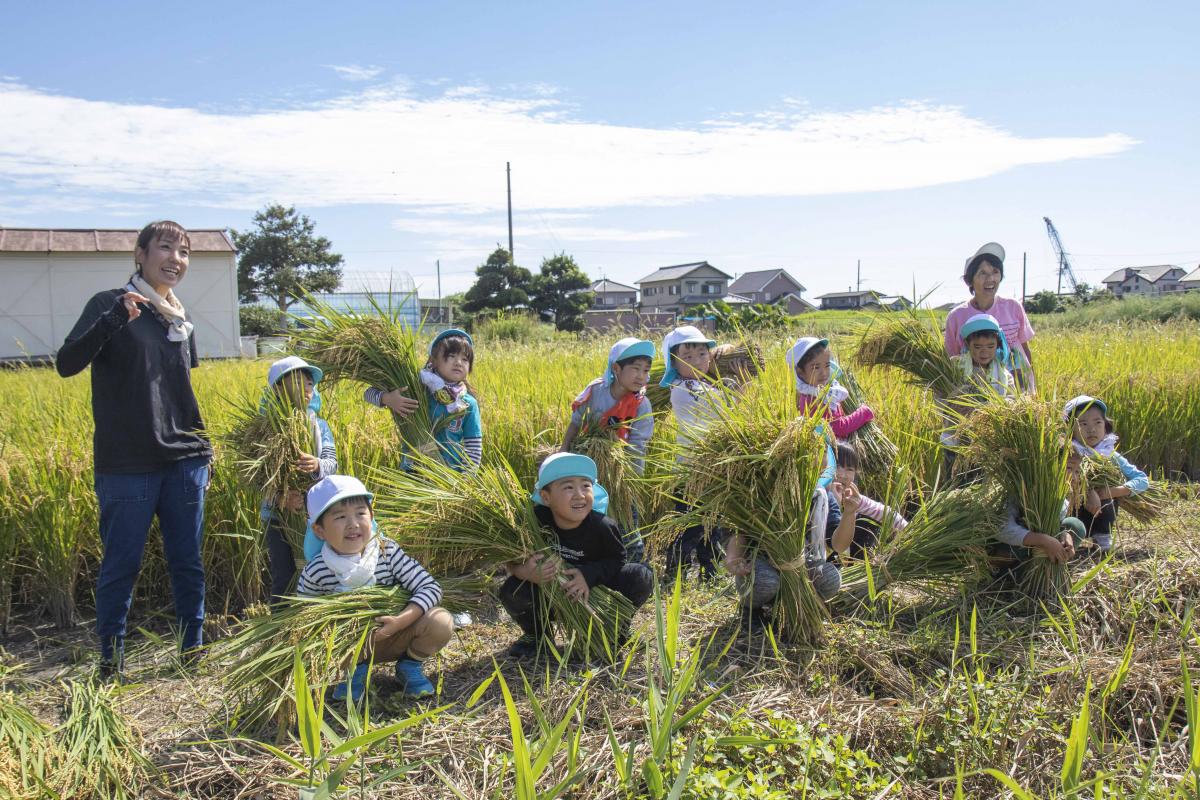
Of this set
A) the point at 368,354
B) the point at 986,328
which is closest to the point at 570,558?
the point at 368,354

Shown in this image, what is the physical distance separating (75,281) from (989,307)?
21.5 metres

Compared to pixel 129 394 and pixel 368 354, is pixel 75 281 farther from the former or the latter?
pixel 129 394

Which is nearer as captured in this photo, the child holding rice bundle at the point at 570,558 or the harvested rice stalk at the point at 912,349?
the child holding rice bundle at the point at 570,558

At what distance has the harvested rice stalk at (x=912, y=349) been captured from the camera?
4.18 metres

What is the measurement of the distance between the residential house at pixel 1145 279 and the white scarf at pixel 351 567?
68.5 meters

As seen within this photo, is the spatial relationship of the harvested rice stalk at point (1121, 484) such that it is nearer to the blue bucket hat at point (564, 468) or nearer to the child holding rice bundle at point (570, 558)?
the child holding rice bundle at point (570, 558)

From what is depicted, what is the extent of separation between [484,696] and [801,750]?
1.09 m

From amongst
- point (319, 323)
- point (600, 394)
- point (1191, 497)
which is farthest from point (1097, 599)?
point (319, 323)

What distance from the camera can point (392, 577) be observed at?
8.99 ft

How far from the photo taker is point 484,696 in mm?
2705

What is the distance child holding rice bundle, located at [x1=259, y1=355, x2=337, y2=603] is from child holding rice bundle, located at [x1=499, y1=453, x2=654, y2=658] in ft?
3.05

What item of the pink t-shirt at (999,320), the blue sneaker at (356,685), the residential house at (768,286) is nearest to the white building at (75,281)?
the blue sneaker at (356,685)

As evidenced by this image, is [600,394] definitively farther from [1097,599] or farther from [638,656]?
[1097,599]

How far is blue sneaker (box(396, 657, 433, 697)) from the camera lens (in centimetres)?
268
